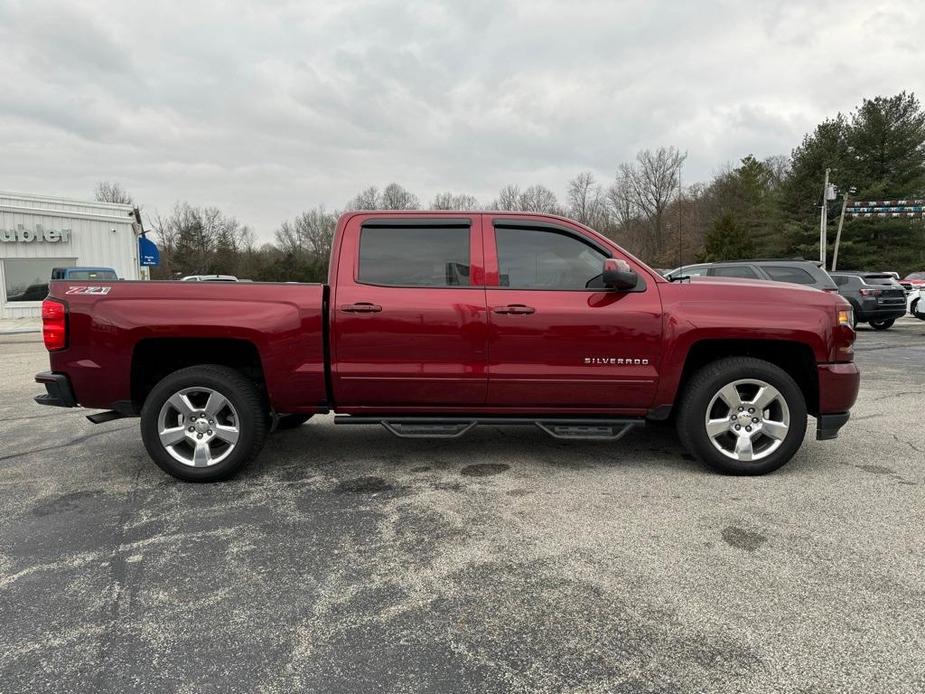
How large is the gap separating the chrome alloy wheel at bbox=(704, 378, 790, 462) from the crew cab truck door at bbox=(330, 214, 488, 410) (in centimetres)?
167

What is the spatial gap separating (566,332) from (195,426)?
8.75 ft

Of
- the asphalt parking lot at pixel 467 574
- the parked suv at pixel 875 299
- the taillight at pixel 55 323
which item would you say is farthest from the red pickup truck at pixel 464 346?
the parked suv at pixel 875 299

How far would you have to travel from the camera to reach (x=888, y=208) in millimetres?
33312

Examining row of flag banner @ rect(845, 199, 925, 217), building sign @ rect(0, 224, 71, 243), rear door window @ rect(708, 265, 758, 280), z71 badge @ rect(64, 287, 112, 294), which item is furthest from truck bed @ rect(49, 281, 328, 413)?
row of flag banner @ rect(845, 199, 925, 217)

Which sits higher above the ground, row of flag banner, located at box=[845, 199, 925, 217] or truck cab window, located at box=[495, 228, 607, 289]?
row of flag banner, located at box=[845, 199, 925, 217]

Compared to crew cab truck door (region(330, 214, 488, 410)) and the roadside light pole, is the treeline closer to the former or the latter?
the roadside light pole

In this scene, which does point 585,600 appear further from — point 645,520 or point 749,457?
point 749,457

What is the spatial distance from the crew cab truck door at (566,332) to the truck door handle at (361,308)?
78 centimetres

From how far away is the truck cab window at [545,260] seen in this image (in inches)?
161

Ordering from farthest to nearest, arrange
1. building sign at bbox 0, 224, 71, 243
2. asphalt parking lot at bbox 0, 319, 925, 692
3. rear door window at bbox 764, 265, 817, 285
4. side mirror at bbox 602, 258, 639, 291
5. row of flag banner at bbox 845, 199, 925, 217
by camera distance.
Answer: row of flag banner at bbox 845, 199, 925, 217 < building sign at bbox 0, 224, 71, 243 < rear door window at bbox 764, 265, 817, 285 < side mirror at bbox 602, 258, 639, 291 < asphalt parking lot at bbox 0, 319, 925, 692

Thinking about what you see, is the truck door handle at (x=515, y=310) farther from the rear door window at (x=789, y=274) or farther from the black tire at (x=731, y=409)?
the rear door window at (x=789, y=274)

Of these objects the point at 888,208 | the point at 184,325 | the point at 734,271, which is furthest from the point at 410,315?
the point at 888,208

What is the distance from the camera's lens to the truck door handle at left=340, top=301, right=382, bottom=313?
397 centimetres

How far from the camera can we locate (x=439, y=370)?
404 centimetres
